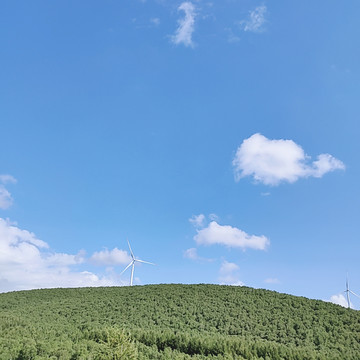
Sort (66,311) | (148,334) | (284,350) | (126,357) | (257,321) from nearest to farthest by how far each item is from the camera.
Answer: (126,357)
(284,350)
(148,334)
(257,321)
(66,311)

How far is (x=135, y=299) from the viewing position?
38531 mm

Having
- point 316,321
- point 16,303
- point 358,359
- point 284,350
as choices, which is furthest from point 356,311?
point 16,303

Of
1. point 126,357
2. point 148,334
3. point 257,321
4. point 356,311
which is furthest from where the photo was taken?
point 356,311

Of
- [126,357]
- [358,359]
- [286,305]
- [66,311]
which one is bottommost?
[126,357]

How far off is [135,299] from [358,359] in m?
24.1

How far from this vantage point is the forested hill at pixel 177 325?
1823 centimetres

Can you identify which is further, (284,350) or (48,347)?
(284,350)

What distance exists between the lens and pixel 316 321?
98.7 feet

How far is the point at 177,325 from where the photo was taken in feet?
96.2

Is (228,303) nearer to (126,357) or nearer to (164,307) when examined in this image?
(164,307)

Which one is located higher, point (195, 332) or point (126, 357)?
A: point (195, 332)

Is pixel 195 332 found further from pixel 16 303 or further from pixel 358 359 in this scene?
pixel 16 303

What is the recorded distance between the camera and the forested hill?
59.8 ft

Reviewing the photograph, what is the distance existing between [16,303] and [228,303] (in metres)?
27.2
